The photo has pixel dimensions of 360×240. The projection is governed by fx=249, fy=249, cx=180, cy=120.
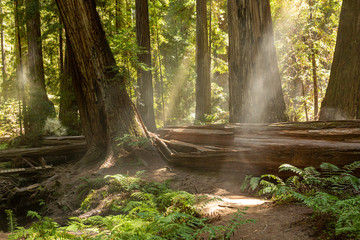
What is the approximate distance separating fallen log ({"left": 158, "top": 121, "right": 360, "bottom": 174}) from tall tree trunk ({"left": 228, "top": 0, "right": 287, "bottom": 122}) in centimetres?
116

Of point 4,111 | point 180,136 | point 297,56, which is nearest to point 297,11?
point 297,56

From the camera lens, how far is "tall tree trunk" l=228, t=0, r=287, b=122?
7520 millimetres

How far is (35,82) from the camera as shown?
14.2 m

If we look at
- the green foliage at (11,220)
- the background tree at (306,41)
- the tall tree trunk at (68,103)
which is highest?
the background tree at (306,41)

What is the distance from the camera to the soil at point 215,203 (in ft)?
9.54

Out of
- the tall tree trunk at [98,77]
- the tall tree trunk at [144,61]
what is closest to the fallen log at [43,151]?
the tall tree trunk at [98,77]

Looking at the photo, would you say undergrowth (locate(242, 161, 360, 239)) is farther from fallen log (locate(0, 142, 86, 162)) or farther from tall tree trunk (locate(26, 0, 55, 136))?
tall tree trunk (locate(26, 0, 55, 136))

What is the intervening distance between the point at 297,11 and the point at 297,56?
2.55 metres

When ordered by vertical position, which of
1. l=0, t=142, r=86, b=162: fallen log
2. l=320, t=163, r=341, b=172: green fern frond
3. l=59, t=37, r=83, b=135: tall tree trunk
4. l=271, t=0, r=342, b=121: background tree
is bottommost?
l=0, t=142, r=86, b=162: fallen log

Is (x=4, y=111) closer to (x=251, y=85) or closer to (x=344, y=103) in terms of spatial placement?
(x=251, y=85)

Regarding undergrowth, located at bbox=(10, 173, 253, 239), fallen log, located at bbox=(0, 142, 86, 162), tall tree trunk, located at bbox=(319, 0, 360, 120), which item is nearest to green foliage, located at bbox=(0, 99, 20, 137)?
fallen log, located at bbox=(0, 142, 86, 162)

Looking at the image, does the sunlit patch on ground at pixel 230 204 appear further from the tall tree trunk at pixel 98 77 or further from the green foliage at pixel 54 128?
the green foliage at pixel 54 128

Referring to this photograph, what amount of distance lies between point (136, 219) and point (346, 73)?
24.7ft

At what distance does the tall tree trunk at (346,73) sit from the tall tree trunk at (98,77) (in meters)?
5.96
